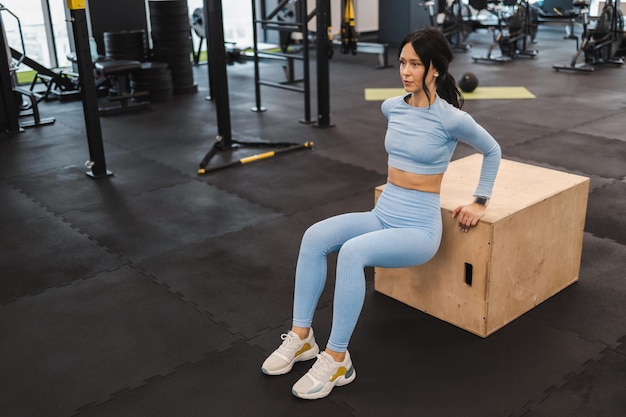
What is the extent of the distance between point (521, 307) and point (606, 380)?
436mm

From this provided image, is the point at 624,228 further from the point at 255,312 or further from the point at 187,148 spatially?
the point at 187,148

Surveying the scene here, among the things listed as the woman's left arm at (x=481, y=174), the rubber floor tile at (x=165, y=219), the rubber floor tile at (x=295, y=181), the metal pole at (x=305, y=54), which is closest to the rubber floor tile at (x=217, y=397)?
the woman's left arm at (x=481, y=174)

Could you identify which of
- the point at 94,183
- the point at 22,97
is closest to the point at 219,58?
the point at 94,183

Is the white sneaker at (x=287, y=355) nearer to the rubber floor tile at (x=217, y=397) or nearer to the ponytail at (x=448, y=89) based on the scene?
the rubber floor tile at (x=217, y=397)

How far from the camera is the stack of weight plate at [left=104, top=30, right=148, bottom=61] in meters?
7.02

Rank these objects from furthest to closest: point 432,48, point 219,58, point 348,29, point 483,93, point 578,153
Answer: point 348,29
point 483,93
point 578,153
point 219,58
point 432,48

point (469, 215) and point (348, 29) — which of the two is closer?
point (469, 215)

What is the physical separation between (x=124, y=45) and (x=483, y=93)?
3723 millimetres

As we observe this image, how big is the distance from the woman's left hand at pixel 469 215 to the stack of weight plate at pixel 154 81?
515 cm

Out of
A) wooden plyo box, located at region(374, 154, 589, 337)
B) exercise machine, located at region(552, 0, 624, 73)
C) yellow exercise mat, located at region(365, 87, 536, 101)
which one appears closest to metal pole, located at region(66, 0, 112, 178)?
wooden plyo box, located at region(374, 154, 589, 337)

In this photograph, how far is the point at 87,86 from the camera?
4152mm

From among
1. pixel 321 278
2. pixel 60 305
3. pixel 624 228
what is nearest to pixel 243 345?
pixel 321 278

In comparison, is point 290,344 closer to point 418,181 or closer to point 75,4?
point 418,181

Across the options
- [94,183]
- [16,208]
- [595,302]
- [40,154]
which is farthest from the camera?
[40,154]
